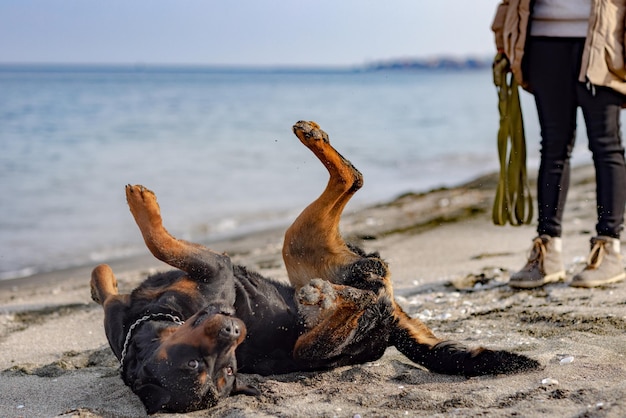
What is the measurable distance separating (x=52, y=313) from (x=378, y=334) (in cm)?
250

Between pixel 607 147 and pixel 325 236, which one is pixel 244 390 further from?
pixel 607 147

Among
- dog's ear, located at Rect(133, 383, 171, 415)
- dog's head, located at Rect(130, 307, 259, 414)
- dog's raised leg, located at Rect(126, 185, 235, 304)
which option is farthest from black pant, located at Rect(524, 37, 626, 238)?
dog's ear, located at Rect(133, 383, 171, 415)

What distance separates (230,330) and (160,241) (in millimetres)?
663

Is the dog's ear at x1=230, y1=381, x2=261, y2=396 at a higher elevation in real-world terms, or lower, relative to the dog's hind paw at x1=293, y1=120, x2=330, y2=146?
lower

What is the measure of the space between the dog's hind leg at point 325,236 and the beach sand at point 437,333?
460 mm

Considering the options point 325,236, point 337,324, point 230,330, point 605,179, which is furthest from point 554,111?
point 230,330

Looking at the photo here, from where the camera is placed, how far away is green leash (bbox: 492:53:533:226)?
4691 millimetres

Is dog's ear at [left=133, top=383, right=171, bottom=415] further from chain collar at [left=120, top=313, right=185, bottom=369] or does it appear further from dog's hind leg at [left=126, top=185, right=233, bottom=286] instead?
dog's hind leg at [left=126, top=185, right=233, bottom=286]

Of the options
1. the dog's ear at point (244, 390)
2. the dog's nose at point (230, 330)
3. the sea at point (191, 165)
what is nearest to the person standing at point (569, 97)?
the sea at point (191, 165)

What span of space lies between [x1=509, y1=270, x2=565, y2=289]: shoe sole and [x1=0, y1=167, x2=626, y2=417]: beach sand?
52mm

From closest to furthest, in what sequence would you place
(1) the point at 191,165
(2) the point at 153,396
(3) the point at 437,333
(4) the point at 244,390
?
(2) the point at 153,396 → (4) the point at 244,390 → (3) the point at 437,333 → (1) the point at 191,165

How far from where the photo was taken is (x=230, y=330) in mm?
2463

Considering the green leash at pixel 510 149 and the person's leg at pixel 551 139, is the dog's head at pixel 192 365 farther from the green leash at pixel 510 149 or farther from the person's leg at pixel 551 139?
the green leash at pixel 510 149

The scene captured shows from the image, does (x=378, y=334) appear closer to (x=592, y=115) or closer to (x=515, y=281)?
(x=515, y=281)
